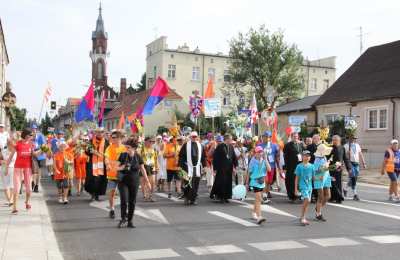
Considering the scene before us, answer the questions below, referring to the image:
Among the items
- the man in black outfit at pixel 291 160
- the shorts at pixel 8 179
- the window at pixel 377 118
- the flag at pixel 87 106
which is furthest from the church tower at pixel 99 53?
the shorts at pixel 8 179

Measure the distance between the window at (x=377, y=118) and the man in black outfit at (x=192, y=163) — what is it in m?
21.0

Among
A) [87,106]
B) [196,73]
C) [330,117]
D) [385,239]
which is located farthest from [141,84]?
[385,239]

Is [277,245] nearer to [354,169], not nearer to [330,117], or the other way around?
[354,169]

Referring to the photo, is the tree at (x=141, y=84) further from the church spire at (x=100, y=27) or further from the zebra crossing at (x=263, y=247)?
the zebra crossing at (x=263, y=247)

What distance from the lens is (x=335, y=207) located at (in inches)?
523

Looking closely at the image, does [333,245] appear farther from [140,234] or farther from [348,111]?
[348,111]

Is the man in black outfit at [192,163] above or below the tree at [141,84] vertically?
below

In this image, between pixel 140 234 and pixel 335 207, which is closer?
pixel 140 234

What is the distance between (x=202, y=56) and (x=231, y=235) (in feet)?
189

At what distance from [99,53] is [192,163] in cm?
10732

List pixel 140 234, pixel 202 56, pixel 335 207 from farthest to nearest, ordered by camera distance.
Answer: pixel 202 56 → pixel 335 207 → pixel 140 234

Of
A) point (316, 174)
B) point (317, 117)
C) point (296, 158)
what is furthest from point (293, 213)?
point (317, 117)

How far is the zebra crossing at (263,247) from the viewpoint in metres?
7.69

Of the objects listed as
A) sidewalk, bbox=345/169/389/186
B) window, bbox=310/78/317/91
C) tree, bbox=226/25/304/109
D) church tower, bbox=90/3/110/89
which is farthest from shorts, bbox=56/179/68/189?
church tower, bbox=90/3/110/89
